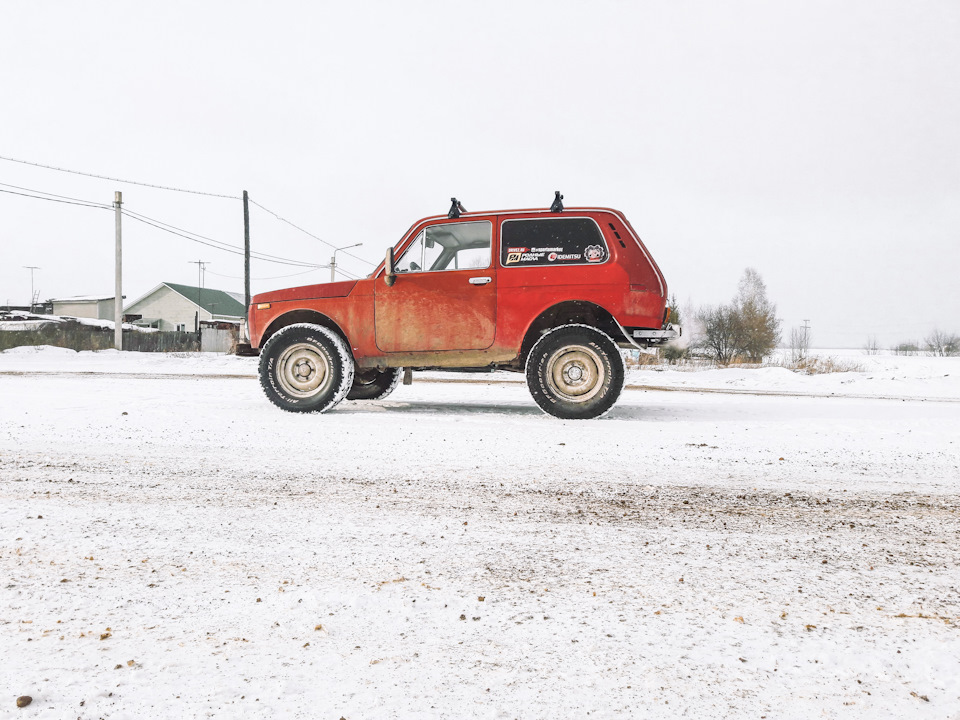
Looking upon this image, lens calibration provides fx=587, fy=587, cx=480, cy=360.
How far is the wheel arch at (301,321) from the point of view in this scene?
6441 mm

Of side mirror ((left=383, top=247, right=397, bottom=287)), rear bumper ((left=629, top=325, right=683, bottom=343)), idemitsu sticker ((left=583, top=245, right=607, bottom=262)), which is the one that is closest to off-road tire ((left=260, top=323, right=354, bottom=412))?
side mirror ((left=383, top=247, right=397, bottom=287))

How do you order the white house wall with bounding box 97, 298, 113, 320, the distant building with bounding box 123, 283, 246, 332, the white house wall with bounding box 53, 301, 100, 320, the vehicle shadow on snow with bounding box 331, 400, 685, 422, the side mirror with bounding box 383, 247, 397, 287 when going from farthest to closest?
the white house wall with bounding box 53, 301, 100, 320 < the white house wall with bounding box 97, 298, 113, 320 < the distant building with bounding box 123, 283, 246, 332 < the vehicle shadow on snow with bounding box 331, 400, 685, 422 < the side mirror with bounding box 383, 247, 397, 287

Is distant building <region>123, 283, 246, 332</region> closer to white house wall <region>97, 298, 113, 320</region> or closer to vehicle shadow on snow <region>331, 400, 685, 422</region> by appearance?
white house wall <region>97, 298, 113, 320</region>

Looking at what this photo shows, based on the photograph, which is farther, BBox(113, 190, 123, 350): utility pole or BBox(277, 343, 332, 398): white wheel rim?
BBox(113, 190, 123, 350): utility pole

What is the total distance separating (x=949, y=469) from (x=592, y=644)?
3486 mm

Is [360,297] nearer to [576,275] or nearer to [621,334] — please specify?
[576,275]

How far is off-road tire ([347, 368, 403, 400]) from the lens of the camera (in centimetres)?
732

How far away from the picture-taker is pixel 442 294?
6.02 m

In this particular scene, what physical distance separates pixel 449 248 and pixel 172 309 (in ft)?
217

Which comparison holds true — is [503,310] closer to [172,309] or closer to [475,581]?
[475,581]

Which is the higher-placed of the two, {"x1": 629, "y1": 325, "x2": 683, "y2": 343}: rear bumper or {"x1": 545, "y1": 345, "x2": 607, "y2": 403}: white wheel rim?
{"x1": 629, "y1": 325, "x2": 683, "y2": 343}: rear bumper

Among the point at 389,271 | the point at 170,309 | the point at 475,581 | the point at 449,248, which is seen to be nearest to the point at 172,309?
the point at 170,309

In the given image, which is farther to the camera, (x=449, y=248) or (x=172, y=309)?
(x=172, y=309)

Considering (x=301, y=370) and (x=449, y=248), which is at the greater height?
(x=449, y=248)
